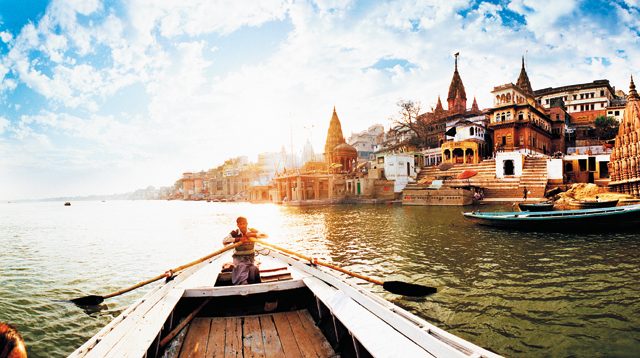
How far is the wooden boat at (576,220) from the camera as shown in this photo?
53.1 ft

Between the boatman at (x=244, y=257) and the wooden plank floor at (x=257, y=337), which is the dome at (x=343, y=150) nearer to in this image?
the boatman at (x=244, y=257)

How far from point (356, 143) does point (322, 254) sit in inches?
3570

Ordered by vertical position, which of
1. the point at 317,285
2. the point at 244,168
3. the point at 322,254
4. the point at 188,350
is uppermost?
the point at 244,168

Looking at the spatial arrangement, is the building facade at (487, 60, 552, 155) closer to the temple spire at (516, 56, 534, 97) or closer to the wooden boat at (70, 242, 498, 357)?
the temple spire at (516, 56, 534, 97)

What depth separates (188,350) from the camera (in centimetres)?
445

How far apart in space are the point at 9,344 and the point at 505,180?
155 ft

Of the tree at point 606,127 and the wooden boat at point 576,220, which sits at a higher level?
the tree at point 606,127

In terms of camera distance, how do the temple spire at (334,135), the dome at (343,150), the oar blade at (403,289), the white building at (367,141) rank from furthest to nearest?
the white building at (367,141) → the temple spire at (334,135) → the dome at (343,150) → the oar blade at (403,289)

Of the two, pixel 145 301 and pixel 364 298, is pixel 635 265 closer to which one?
pixel 364 298

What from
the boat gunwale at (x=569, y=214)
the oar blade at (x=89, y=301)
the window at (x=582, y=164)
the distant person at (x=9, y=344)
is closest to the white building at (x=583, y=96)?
the window at (x=582, y=164)

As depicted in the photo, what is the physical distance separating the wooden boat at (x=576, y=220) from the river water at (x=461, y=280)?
2.78 feet

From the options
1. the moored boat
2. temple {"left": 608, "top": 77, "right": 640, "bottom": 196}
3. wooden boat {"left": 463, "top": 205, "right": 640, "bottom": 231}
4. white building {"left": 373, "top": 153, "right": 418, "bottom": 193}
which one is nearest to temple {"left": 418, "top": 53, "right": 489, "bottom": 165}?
white building {"left": 373, "top": 153, "right": 418, "bottom": 193}

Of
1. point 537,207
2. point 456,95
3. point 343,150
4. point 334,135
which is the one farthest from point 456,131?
point 334,135

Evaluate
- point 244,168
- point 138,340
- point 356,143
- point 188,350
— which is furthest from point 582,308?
point 244,168
